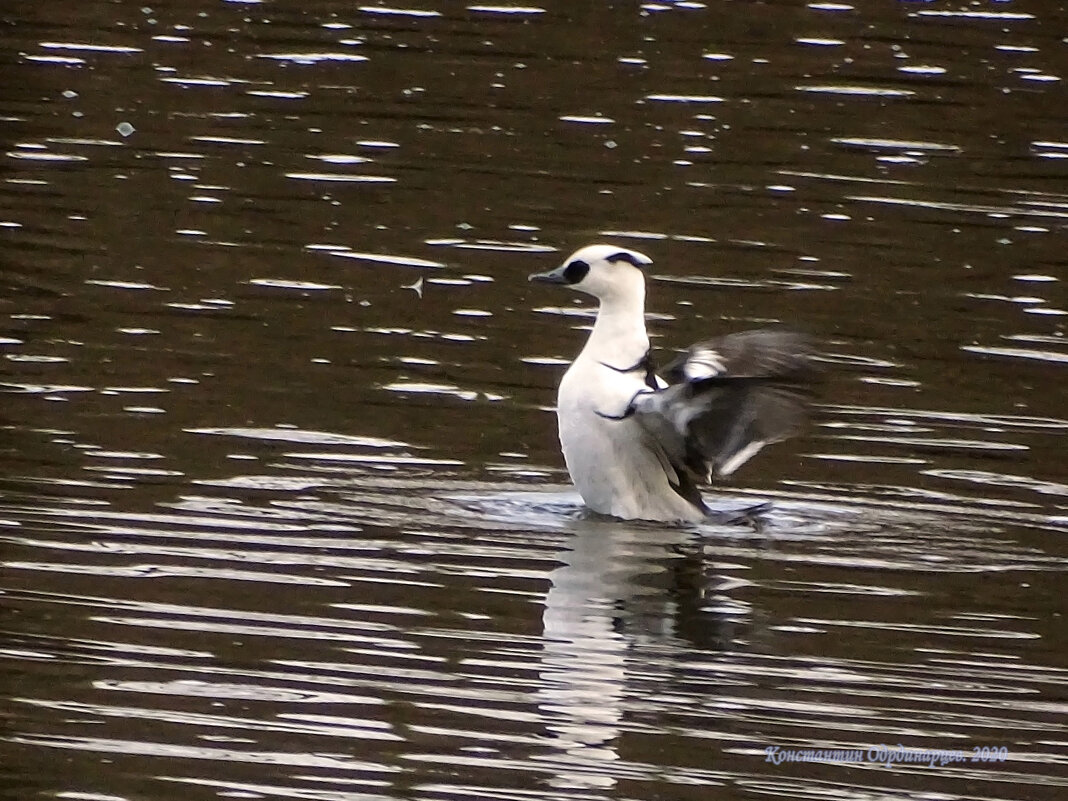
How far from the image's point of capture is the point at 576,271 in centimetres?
1041

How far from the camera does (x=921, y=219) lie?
1514cm

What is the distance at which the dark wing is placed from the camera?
9234mm

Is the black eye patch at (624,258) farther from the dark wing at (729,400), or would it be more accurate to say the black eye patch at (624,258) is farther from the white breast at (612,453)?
the dark wing at (729,400)

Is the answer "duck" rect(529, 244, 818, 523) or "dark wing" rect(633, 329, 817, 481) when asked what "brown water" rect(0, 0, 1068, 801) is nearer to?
"duck" rect(529, 244, 818, 523)

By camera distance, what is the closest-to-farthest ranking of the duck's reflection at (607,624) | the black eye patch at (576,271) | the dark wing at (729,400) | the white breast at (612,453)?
1. the duck's reflection at (607,624)
2. the dark wing at (729,400)
3. the white breast at (612,453)
4. the black eye patch at (576,271)

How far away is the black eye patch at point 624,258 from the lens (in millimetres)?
10258

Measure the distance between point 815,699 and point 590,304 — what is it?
19.3 feet

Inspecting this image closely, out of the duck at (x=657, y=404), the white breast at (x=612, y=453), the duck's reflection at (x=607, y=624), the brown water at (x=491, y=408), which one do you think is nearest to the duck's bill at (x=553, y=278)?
the duck at (x=657, y=404)

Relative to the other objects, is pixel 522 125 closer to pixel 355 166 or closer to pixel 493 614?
pixel 355 166

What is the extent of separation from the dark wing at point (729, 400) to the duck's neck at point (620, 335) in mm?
367

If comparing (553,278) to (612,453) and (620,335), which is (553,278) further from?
(612,453)

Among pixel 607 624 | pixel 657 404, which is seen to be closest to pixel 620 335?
pixel 657 404

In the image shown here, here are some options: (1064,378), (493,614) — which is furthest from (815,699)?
(1064,378)

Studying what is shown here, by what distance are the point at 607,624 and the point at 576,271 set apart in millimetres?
2371
